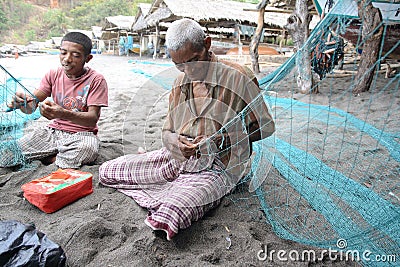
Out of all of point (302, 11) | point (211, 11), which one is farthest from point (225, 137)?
point (211, 11)

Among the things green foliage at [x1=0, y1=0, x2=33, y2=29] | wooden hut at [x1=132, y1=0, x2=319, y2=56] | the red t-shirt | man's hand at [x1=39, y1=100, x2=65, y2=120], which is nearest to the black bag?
man's hand at [x1=39, y1=100, x2=65, y2=120]

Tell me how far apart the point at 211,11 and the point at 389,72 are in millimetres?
8150

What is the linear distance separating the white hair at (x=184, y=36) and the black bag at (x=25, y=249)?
1020mm

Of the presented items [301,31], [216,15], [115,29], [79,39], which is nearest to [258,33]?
[301,31]

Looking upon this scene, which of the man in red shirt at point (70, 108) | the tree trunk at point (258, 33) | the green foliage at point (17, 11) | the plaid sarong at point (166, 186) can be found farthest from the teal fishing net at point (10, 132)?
the green foliage at point (17, 11)

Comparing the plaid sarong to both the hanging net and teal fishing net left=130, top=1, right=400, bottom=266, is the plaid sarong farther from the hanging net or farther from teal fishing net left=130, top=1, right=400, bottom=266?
the hanging net

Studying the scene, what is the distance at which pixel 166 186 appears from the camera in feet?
5.66

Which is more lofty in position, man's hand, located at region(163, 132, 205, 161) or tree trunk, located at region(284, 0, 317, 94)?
tree trunk, located at region(284, 0, 317, 94)

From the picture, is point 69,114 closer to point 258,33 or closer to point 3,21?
point 258,33

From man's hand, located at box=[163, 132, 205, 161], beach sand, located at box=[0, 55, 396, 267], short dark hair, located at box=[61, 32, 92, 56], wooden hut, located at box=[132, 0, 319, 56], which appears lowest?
beach sand, located at box=[0, 55, 396, 267]

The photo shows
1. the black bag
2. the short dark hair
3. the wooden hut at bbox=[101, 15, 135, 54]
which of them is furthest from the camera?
the wooden hut at bbox=[101, 15, 135, 54]

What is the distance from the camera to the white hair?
1.46 m
